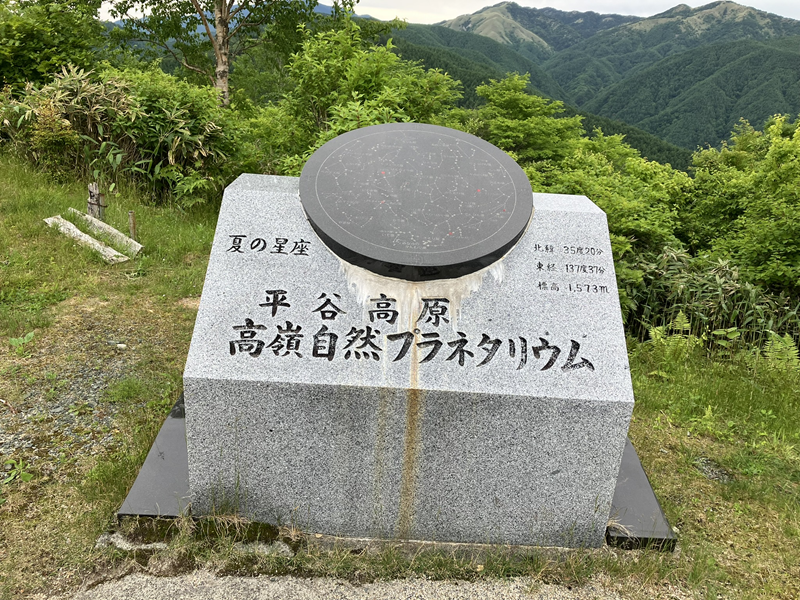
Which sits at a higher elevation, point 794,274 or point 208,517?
point 794,274

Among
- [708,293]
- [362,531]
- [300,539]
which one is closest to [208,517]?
[300,539]

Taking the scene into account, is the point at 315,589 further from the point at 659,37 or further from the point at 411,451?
the point at 659,37

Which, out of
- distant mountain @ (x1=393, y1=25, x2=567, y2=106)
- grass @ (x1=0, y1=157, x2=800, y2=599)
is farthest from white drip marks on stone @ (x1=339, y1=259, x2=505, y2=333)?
distant mountain @ (x1=393, y1=25, x2=567, y2=106)

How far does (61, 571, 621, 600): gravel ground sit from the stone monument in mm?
246

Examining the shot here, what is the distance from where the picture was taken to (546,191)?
6.42 metres

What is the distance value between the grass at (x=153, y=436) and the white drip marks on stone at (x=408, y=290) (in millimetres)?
1125

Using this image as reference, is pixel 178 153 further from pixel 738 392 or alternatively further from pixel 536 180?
pixel 738 392

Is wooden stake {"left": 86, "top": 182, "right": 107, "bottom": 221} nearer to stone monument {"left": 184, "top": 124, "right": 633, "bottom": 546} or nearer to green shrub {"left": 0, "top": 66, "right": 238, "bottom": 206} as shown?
green shrub {"left": 0, "top": 66, "right": 238, "bottom": 206}

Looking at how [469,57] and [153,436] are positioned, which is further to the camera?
[469,57]

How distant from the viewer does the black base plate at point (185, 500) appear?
2.75 metres

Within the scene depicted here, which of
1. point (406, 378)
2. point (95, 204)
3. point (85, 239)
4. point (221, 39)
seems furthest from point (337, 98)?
point (221, 39)

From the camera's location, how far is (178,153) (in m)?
6.98

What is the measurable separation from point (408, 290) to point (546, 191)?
4.19m

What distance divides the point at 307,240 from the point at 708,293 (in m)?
4.09
